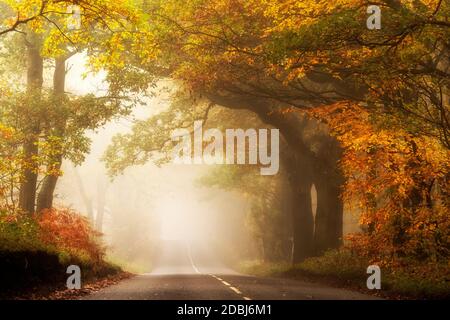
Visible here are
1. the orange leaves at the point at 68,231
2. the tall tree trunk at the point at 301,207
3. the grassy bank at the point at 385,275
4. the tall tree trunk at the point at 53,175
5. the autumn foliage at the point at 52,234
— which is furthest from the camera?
the tall tree trunk at the point at 301,207

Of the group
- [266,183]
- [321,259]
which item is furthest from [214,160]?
[321,259]

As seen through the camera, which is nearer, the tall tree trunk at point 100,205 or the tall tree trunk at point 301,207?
the tall tree trunk at point 301,207

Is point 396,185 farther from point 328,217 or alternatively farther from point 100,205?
point 100,205

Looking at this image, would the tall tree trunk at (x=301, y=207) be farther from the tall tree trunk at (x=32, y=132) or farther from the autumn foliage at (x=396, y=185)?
the tall tree trunk at (x=32, y=132)

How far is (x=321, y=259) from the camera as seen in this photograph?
22.2 metres

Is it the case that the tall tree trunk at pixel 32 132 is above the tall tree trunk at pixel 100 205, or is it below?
above

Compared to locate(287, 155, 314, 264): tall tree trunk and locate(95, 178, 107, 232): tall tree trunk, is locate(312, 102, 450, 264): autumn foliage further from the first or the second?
locate(95, 178, 107, 232): tall tree trunk

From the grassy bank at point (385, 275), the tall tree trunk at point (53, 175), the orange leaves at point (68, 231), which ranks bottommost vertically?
the grassy bank at point (385, 275)

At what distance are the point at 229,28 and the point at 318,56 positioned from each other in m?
3.09

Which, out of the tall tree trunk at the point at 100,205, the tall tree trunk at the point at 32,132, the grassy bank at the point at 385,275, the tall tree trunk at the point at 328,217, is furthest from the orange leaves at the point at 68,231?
the tall tree trunk at the point at 100,205

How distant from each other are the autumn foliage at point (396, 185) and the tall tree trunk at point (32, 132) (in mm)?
11420

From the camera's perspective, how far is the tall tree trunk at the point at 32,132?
19109 mm
